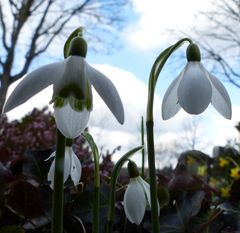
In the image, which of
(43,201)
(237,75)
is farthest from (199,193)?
(237,75)

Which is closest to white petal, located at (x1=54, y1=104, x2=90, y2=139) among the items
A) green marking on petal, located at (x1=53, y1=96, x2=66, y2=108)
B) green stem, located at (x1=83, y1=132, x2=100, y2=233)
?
green marking on petal, located at (x1=53, y1=96, x2=66, y2=108)

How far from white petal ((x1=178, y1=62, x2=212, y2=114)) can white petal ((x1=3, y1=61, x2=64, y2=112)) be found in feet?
0.67

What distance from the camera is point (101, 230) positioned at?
1.07 m

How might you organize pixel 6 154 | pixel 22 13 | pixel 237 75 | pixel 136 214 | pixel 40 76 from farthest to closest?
pixel 22 13
pixel 237 75
pixel 6 154
pixel 136 214
pixel 40 76

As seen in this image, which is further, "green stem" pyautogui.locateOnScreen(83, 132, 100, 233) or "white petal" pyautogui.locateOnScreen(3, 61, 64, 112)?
"green stem" pyautogui.locateOnScreen(83, 132, 100, 233)

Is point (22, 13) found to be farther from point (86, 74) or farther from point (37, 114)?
point (86, 74)

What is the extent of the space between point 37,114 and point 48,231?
422 cm

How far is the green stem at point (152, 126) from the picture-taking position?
0.72 m

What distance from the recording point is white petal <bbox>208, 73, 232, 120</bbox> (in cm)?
77

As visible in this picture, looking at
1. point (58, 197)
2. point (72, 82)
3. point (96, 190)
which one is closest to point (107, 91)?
point (72, 82)

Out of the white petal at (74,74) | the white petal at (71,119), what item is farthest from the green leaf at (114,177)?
the white petal at (74,74)

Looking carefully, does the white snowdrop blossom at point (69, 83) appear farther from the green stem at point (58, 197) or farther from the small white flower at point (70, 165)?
the small white flower at point (70, 165)

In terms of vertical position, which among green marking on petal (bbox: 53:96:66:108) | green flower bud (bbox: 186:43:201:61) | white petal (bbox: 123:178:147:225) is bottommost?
white petal (bbox: 123:178:147:225)

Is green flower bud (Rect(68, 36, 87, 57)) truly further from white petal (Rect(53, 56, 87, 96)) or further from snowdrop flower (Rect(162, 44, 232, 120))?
snowdrop flower (Rect(162, 44, 232, 120))
